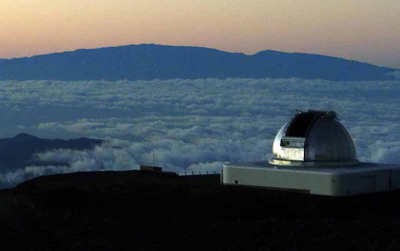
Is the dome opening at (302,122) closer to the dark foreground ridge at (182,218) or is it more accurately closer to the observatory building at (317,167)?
the observatory building at (317,167)

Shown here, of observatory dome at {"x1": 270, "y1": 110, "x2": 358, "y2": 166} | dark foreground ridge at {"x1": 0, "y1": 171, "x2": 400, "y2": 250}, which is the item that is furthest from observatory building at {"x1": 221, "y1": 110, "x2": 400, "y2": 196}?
dark foreground ridge at {"x1": 0, "y1": 171, "x2": 400, "y2": 250}

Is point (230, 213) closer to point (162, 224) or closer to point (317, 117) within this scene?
point (162, 224)

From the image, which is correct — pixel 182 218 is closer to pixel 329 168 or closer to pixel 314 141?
pixel 314 141

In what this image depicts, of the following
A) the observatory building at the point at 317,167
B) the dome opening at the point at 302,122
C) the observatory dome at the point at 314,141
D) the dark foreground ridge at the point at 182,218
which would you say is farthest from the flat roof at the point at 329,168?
the dome opening at the point at 302,122

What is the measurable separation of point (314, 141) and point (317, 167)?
71.8 inches

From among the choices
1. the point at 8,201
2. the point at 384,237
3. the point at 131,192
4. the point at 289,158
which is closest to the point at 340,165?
the point at 289,158

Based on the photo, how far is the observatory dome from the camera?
54.8 metres

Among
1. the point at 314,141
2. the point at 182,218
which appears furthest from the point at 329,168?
the point at 182,218

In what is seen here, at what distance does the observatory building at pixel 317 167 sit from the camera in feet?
174

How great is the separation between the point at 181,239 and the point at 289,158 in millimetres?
13042

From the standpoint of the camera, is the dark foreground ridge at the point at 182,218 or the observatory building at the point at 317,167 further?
the observatory building at the point at 317,167

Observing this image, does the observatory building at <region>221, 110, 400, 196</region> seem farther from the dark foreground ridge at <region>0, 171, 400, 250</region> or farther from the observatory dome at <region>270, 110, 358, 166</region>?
the dark foreground ridge at <region>0, 171, 400, 250</region>

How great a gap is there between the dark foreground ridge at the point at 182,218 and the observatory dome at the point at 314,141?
276 cm

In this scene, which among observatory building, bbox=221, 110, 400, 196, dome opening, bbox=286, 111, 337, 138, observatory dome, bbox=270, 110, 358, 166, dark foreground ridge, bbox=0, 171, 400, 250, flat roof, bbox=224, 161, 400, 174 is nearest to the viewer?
dark foreground ridge, bbox=0, 171, 400, 250
